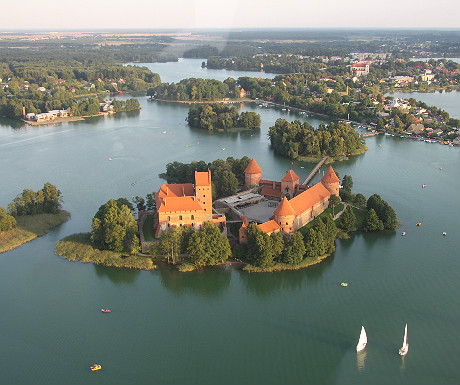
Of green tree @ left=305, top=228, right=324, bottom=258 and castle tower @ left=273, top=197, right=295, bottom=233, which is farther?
castle tower @ left=273, top=197, right=295, bottom=233


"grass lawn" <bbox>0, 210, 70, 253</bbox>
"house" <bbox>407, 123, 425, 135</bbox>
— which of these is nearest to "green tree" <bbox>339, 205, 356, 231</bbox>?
"grass lawn" <bbox>0, 210, 70, 253</bbox>

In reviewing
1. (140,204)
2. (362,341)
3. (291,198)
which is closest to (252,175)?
(291,198)

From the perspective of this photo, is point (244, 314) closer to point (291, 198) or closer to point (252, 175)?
point (291, 198)

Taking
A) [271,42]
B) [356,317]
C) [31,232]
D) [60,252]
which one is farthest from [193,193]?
[271,42]

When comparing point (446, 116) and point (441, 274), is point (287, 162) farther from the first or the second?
point (446, 116)

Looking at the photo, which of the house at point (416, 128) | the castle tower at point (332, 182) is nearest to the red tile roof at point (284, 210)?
the castle tower at point (332, 182)

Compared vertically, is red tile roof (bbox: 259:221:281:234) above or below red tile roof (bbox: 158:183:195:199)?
below

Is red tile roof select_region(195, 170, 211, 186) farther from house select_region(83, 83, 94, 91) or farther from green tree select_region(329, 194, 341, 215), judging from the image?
house select_region(83, 83, 94, 91)
